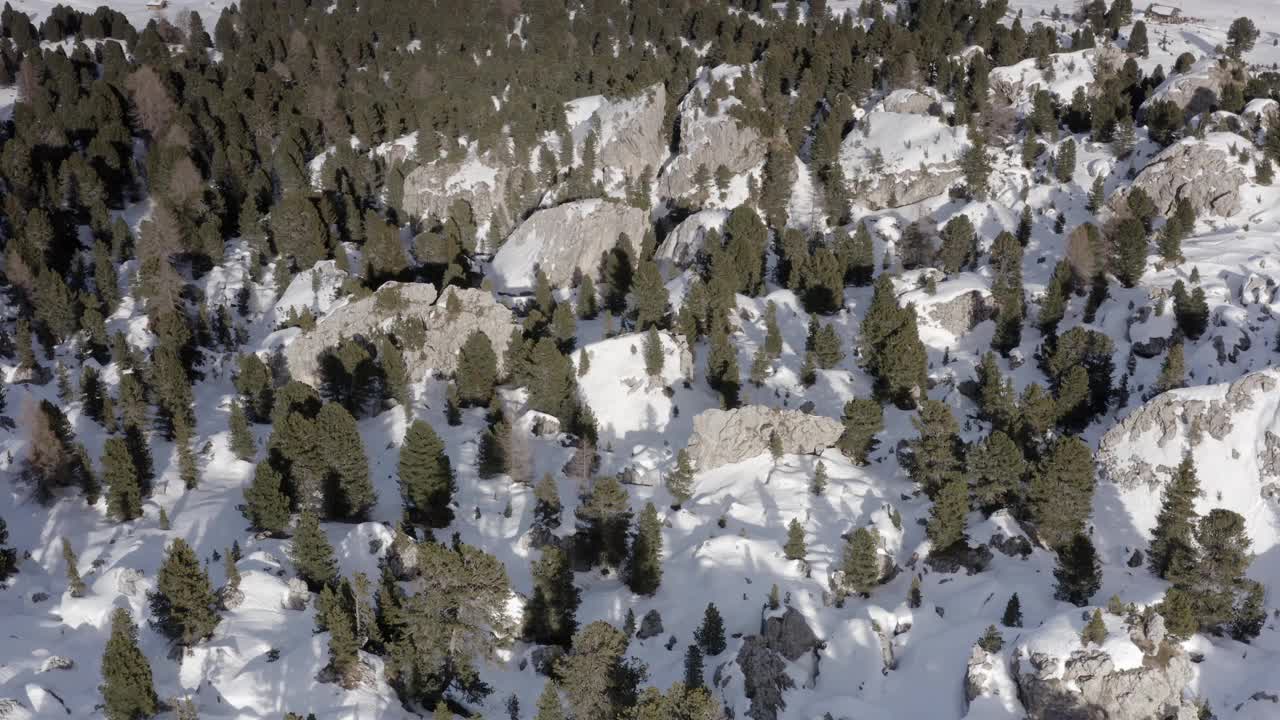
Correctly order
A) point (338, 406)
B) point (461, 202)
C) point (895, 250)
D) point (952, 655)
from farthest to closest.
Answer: point (461, 202)
point (895, 250)
point (338, 406)
point (952, 655)

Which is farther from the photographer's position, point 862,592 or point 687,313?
point 687,313

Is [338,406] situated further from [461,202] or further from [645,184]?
[645,184]

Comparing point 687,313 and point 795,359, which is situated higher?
point 687,313

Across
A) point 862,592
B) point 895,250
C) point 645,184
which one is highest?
point 645,184

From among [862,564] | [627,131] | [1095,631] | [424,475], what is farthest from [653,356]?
[627,131]

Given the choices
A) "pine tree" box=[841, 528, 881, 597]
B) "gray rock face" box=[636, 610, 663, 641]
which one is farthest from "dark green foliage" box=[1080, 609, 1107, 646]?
"gray rock face" box=[636, 610, 663, 641]

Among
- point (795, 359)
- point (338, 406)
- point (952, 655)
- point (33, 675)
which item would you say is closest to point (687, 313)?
point (795, 359)
